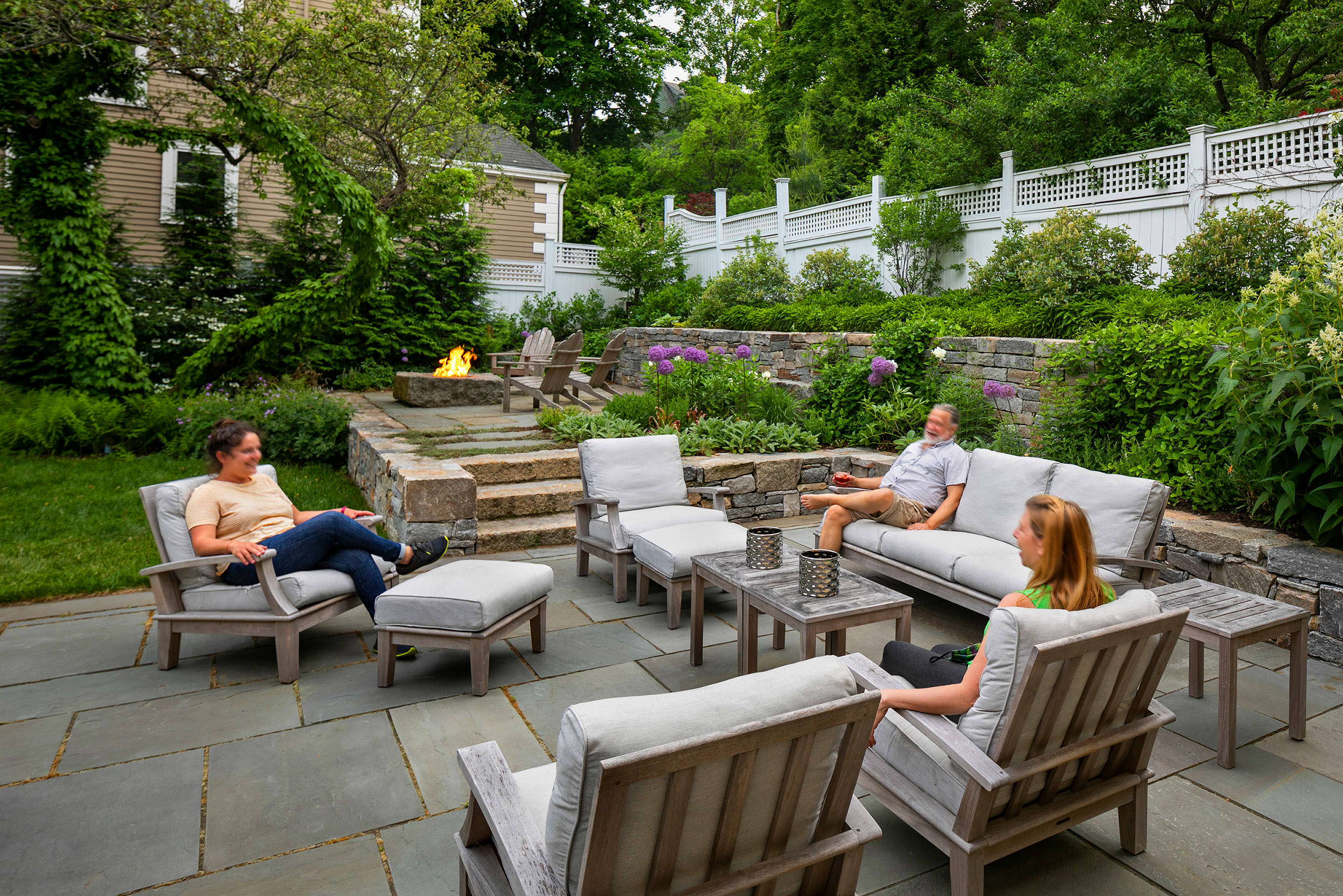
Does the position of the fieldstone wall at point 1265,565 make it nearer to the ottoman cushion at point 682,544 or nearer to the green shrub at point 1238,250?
the ottoman cushion at point 682,544

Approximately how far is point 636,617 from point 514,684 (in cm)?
107

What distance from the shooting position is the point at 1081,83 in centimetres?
1098

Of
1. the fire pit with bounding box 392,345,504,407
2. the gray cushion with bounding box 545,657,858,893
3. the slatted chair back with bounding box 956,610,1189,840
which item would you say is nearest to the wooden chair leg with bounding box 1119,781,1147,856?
the slatted chair back with bounding box 956,610,1189,840

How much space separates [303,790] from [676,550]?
209cm

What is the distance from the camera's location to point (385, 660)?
343 cm

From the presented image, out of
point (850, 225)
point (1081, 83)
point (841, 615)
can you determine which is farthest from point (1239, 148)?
point (841, 615)

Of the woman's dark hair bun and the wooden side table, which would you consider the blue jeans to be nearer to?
the woman's dark hair bun

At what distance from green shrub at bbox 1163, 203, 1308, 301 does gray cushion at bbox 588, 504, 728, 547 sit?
561cm

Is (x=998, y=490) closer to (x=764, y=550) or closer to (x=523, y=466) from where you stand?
(x=764, y=550)

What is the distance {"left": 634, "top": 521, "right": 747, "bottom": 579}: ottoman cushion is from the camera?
4141mm

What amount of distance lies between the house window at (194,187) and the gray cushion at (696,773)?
13170mm

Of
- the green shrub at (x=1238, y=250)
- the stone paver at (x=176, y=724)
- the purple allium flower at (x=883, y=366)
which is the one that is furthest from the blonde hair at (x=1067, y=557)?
the green shrub at (x=1238, y=250)

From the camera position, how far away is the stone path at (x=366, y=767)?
2.22 metres

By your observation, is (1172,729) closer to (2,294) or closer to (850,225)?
(850,225)
